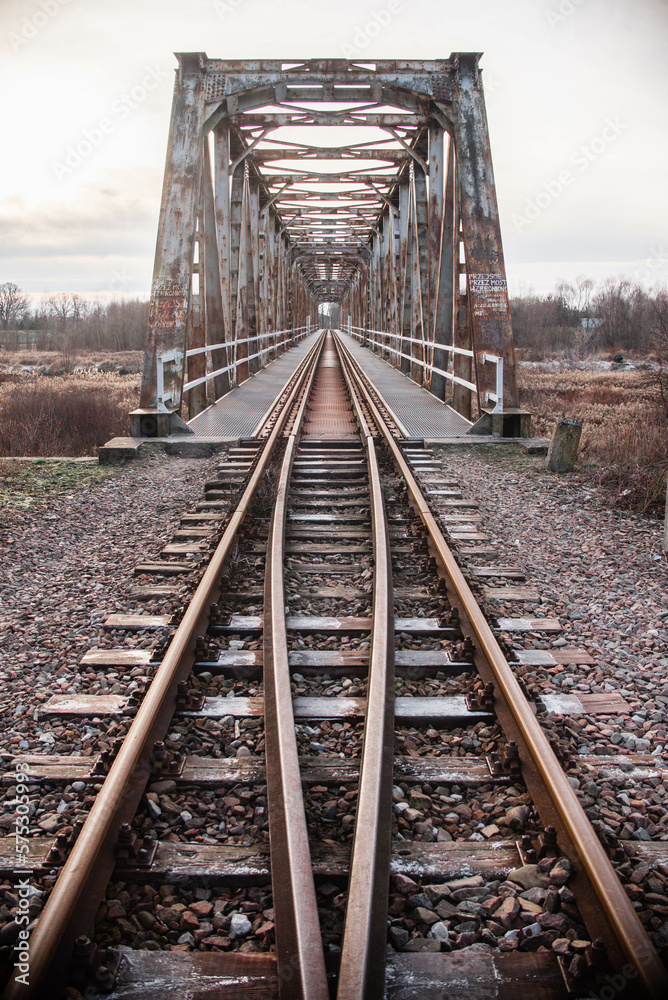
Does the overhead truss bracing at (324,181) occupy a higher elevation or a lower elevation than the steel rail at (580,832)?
higher

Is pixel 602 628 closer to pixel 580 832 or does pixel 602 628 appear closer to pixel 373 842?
pixel 580 832

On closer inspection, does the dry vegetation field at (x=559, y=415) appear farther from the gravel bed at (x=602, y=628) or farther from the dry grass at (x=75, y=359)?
the dry grass at (x=75, y=359)

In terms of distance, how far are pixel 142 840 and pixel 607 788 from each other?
5.28 feet

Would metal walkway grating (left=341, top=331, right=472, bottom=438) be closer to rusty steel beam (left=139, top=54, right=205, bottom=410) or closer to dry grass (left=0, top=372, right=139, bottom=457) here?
rusty steel beam (left=139, top=54, right=205, bottom=410)

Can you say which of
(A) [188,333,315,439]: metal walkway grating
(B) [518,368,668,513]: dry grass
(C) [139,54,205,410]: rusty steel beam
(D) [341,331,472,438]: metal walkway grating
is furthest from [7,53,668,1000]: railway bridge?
(C) [139,54,205,410]: rusty steel beam

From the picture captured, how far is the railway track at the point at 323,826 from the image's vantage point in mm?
1694

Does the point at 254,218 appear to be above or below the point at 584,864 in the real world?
above

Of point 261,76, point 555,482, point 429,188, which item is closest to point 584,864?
point 555,482

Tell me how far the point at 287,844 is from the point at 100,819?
58 cm

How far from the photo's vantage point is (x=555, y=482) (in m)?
7.06

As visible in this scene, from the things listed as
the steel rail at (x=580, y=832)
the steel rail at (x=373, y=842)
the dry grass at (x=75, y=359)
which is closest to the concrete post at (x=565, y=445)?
the steel rail at (x=580, y=832)

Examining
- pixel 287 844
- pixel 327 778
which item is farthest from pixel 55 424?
pixel 287 844

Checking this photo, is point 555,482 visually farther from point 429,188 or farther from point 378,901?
point 429,188

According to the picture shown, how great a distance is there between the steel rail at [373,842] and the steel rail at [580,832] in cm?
48
